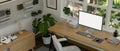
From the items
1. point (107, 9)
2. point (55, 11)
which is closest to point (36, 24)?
point (55, 11)

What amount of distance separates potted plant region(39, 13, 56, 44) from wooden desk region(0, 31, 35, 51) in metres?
0.34

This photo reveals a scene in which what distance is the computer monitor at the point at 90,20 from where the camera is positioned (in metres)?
4.04

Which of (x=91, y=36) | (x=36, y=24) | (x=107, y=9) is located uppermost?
(x=107, y=9)

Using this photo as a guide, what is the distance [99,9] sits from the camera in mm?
4543

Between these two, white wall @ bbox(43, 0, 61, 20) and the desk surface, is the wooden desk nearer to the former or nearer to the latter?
the desk surface

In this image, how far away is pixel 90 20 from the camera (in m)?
4.18

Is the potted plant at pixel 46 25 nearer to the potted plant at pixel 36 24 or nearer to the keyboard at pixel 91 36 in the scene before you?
the potted plant at pixel 36 24

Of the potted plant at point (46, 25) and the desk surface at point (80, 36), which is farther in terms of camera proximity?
the potted plant at point (46, 25)

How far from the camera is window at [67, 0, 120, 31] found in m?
4.27

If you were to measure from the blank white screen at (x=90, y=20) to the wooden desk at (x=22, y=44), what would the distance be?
51.9 inches

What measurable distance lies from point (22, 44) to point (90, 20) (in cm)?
169

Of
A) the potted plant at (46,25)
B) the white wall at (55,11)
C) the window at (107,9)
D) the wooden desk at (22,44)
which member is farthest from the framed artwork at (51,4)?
the wooden desk at (22,44)

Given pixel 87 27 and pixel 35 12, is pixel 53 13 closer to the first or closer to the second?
pixel 35 12

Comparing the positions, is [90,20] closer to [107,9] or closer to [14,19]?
[107,9]
